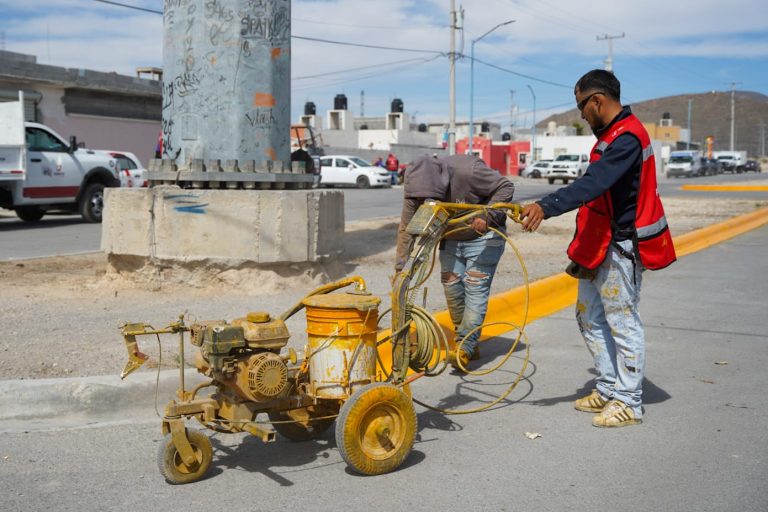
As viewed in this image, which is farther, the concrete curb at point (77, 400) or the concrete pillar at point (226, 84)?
the concrete pillar at point (226, 84)

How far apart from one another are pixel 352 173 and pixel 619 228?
35.2 metres

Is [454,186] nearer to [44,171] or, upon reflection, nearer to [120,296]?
[120,296]

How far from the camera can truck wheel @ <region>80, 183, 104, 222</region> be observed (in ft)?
56.3

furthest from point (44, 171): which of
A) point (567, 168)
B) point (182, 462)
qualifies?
point (567, 168)

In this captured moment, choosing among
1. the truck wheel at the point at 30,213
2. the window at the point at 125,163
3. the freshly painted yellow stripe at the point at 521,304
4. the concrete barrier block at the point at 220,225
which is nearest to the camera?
the freshly painted yellow stripe at the point at 521,304

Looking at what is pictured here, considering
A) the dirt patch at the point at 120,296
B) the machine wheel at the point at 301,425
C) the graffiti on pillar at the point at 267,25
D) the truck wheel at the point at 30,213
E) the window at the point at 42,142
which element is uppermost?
the graffiti on pillar at the point at 267,25

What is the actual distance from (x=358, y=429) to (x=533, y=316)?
4.52 m

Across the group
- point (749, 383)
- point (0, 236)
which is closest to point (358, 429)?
point (749, 383)

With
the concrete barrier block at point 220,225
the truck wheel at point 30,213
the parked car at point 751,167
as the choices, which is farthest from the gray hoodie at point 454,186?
the parked car at point 751,167

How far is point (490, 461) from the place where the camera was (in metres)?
4.27

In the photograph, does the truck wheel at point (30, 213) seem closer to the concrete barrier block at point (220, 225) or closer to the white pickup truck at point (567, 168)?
the concrete barrier block at point (220, 225)

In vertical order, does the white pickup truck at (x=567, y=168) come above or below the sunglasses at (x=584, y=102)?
above

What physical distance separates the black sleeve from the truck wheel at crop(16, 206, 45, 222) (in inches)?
600

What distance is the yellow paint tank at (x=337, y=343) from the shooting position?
13.4 feet
